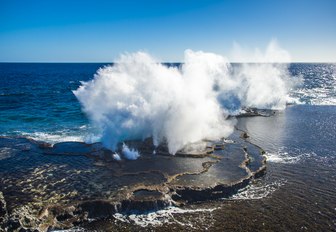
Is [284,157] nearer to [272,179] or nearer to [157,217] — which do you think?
[272,179]

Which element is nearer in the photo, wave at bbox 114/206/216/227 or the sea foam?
wave at bbox 114/206/216/227

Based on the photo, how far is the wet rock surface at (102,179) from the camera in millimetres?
14141

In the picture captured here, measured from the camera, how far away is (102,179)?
17.5 m

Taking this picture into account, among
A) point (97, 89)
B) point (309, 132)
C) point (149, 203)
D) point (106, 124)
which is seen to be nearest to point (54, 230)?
point (149, 203)

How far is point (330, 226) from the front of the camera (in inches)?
539

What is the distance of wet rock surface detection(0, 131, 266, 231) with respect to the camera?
46.4ft

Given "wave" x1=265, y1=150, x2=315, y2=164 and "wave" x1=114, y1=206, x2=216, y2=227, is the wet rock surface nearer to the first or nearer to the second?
"wave" x1=114, y1=206, x2=216, y2=227

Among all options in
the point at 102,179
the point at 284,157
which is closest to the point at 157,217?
the point at 102,179

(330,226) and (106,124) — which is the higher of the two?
(106,124)

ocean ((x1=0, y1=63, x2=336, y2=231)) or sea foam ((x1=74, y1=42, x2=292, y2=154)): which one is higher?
sea foam ((x1=74, y1=42, x2=292, y2=154))

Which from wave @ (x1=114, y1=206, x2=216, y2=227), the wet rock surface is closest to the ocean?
wave @ (x1=114, y1=206, x2=216, y2=227)

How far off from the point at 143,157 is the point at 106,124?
510 cm

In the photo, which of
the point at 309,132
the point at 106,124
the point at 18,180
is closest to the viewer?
the point at 18,180

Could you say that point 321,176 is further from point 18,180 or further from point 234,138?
point 18,180
